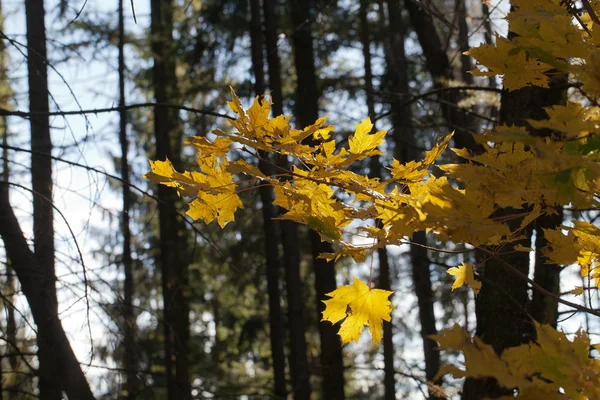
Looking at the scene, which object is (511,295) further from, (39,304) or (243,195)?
(243,195)

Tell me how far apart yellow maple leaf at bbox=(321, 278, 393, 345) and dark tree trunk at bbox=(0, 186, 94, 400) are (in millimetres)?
1864

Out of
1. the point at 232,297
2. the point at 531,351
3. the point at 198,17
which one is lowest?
the point at 531,351

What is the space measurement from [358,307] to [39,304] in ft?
6.85

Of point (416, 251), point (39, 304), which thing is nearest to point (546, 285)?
point (39, 304)

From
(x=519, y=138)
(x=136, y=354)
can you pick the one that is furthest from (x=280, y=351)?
(x=519, y=138)

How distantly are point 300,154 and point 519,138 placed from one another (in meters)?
0.62

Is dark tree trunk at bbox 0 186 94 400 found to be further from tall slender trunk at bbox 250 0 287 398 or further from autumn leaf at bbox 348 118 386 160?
tall slender trunk at bbox 250 0 287 398

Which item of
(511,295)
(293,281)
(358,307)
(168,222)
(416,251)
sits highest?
(168,222)

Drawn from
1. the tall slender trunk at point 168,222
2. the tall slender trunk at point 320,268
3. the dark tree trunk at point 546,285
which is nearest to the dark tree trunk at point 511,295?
the dark tree trunk at point 546,285

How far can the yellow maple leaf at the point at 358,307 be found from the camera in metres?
1.55

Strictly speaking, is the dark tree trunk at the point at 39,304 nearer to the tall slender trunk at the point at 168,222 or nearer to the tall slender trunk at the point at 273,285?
the tall slender trunk at the point at 273,285

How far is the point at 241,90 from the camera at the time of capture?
366 inches

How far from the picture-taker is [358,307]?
61.6 inches

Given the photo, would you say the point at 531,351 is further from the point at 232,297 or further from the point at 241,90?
the point at 232,297
